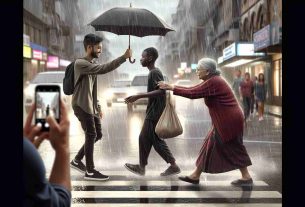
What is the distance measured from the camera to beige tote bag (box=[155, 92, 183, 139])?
6430 mm

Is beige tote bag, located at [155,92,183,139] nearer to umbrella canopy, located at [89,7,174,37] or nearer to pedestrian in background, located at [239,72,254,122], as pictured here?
umbrella canopy, located at [89,7,174,37]

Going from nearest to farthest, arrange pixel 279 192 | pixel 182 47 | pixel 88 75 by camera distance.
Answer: pixel 279 192 → pixel 88 75 → pixel 182 47

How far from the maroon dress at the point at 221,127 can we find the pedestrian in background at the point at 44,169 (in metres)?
4.37

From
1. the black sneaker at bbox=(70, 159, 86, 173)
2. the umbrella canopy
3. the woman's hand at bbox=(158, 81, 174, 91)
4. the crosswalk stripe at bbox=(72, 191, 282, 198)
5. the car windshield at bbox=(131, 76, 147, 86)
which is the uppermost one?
the umbrella canopy

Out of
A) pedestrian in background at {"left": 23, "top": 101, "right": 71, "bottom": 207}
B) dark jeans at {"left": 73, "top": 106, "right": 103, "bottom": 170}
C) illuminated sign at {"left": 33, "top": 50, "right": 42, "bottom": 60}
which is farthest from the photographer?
illuminated sign at {"left": 33, "top": 50, "right": 42, "bottom": 60}

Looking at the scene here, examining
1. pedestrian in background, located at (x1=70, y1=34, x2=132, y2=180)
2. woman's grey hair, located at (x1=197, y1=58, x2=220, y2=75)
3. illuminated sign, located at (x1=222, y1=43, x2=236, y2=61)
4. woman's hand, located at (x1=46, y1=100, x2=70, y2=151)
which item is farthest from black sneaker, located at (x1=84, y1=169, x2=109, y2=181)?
illuminated sign, located at (x1=222, y1=43, x2=236, y2=61)

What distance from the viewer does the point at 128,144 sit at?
1063 centimetres

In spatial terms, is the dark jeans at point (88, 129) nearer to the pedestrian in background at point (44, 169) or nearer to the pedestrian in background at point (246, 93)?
the pedestrian in background at point (44, 169)

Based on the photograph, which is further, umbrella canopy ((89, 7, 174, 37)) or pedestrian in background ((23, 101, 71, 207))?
umbrella canopy ((89, 7, 174, 37))

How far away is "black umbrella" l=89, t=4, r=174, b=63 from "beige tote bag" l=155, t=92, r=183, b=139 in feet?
4.42
